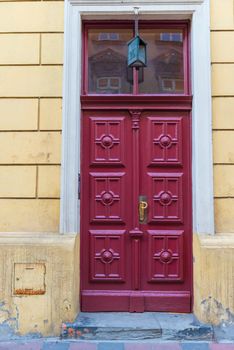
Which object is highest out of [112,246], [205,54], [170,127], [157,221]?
[205,54]

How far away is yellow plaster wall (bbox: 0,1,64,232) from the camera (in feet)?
16.5

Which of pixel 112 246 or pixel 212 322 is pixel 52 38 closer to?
pixel 112 246

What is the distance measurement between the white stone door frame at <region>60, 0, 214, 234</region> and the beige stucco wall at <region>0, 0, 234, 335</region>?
99 mm

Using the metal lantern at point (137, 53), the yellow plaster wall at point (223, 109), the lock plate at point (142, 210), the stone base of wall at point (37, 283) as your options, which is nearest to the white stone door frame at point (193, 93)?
the yellow plaster wall at point (223, 109)

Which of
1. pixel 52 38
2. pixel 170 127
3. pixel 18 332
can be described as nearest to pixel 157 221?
pixel 170 127

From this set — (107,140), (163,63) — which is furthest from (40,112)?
(163,63)

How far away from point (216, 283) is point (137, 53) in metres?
2.97

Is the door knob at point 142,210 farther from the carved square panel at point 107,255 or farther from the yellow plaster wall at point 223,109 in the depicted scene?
the yellow plaster wall at point 223,109

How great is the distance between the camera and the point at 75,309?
4.93 m

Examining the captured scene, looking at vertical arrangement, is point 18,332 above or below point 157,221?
below

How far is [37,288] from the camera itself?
191 inches

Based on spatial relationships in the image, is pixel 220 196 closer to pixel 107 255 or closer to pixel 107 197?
pixel 107 197

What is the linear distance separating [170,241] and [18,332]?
85.5 inches

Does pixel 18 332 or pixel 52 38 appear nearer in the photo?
pixel 18 332
